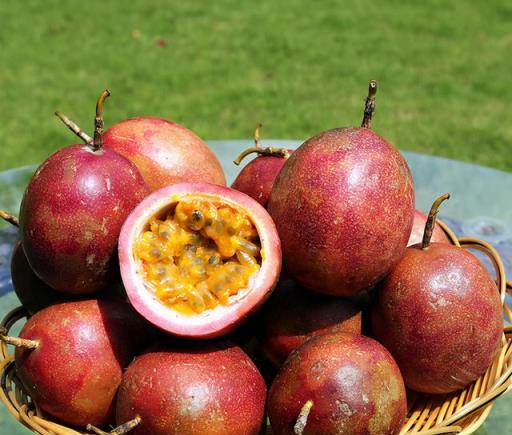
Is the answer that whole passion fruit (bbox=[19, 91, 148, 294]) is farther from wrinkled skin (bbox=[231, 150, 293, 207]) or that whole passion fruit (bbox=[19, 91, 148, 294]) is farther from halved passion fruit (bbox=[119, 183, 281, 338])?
wrinkled skin (bbox=[231, 150, 293, 207])

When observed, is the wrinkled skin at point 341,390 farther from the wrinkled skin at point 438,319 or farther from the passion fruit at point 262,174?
the passion fruit at point 262,174

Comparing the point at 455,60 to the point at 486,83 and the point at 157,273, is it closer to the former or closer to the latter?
the point at 486,83

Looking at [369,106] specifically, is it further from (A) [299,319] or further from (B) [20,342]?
(B) [20,342]

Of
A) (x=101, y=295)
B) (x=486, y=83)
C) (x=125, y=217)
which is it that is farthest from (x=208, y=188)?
(x=486, y=83)

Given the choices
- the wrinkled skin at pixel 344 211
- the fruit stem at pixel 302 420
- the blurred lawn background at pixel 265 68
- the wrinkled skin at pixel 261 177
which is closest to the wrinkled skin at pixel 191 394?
the fruit stem at pixel 302 420

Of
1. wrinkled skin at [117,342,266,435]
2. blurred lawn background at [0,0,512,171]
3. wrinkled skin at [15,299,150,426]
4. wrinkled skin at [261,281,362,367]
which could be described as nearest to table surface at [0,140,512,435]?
wrinkled skin at [15,299,150,426]

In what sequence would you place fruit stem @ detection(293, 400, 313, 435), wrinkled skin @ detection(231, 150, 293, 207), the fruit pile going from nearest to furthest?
fruit stem @ detection(293, 400, 313, 435)
the fruit pile
wrinkled skin @ detection(231, 150, 293, 207)

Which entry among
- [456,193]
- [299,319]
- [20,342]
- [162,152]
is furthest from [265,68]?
[20,342]
